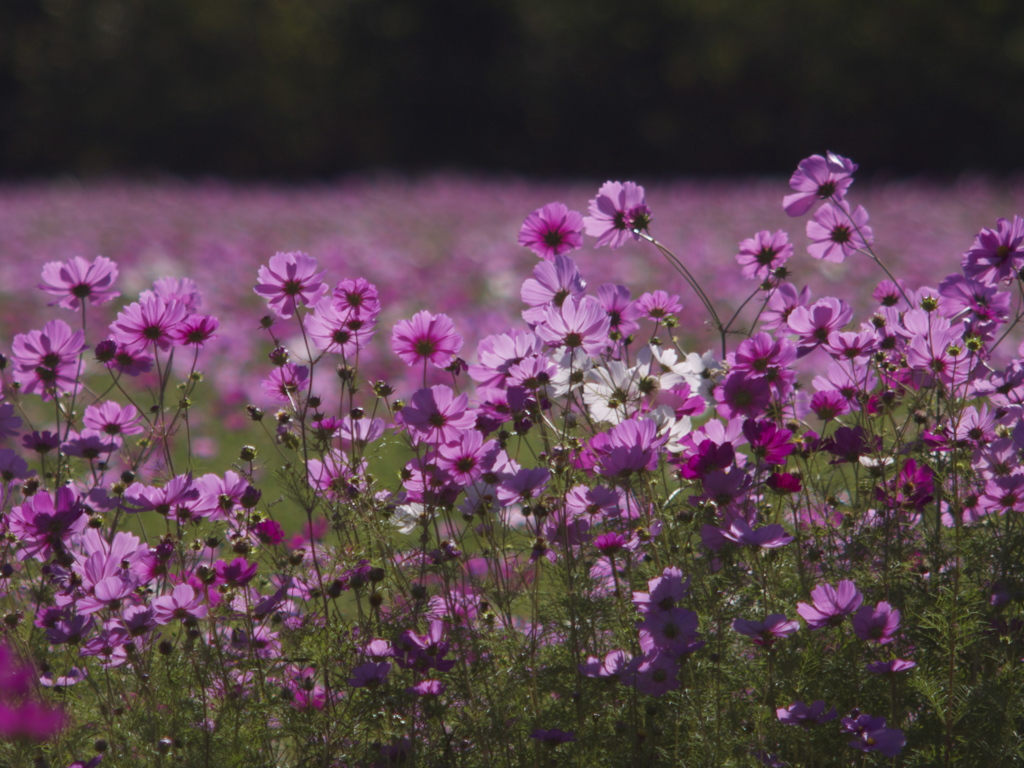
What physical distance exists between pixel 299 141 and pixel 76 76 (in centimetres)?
401

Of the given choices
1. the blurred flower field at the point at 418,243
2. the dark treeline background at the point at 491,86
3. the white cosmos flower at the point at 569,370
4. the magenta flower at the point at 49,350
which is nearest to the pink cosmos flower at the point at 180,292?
the magenta flower at the point at 49,350

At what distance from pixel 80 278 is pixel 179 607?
53 cm

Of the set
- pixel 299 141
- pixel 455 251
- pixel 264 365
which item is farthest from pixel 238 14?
pixel 264 365

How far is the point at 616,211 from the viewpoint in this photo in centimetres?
155

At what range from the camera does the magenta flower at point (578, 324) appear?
1.32 meters

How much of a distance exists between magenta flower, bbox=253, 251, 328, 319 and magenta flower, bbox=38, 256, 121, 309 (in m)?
0.23

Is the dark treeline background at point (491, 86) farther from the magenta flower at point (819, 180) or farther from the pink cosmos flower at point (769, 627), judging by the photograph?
the pink cosmos flower at point (769, 627)

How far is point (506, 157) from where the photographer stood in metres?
17.8

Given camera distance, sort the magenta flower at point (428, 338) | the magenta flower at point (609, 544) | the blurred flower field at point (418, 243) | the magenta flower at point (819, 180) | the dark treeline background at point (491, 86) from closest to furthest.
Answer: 1. the magenta flower at point (609, 544)
2. the magenta flower at point (428, 338)
3. the magenta flower at point (819, 180)
4. the blurred flower field at point (418, 243)
5. the dark treeline background at point (491, 86)

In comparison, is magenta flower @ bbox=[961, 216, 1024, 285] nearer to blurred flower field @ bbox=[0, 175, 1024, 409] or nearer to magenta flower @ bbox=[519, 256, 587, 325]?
magenta flower @ bbox=[519, 256, 587, 325]

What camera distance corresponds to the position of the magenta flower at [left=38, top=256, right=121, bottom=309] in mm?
1525

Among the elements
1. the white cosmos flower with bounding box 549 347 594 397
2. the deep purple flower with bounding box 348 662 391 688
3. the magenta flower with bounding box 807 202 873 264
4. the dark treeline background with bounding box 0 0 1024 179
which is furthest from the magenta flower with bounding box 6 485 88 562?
the dark treeline background with bounding box 0 0 1024 179

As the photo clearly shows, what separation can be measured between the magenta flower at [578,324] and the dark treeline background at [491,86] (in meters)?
14.6

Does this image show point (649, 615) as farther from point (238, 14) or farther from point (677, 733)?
point (238, 14)
